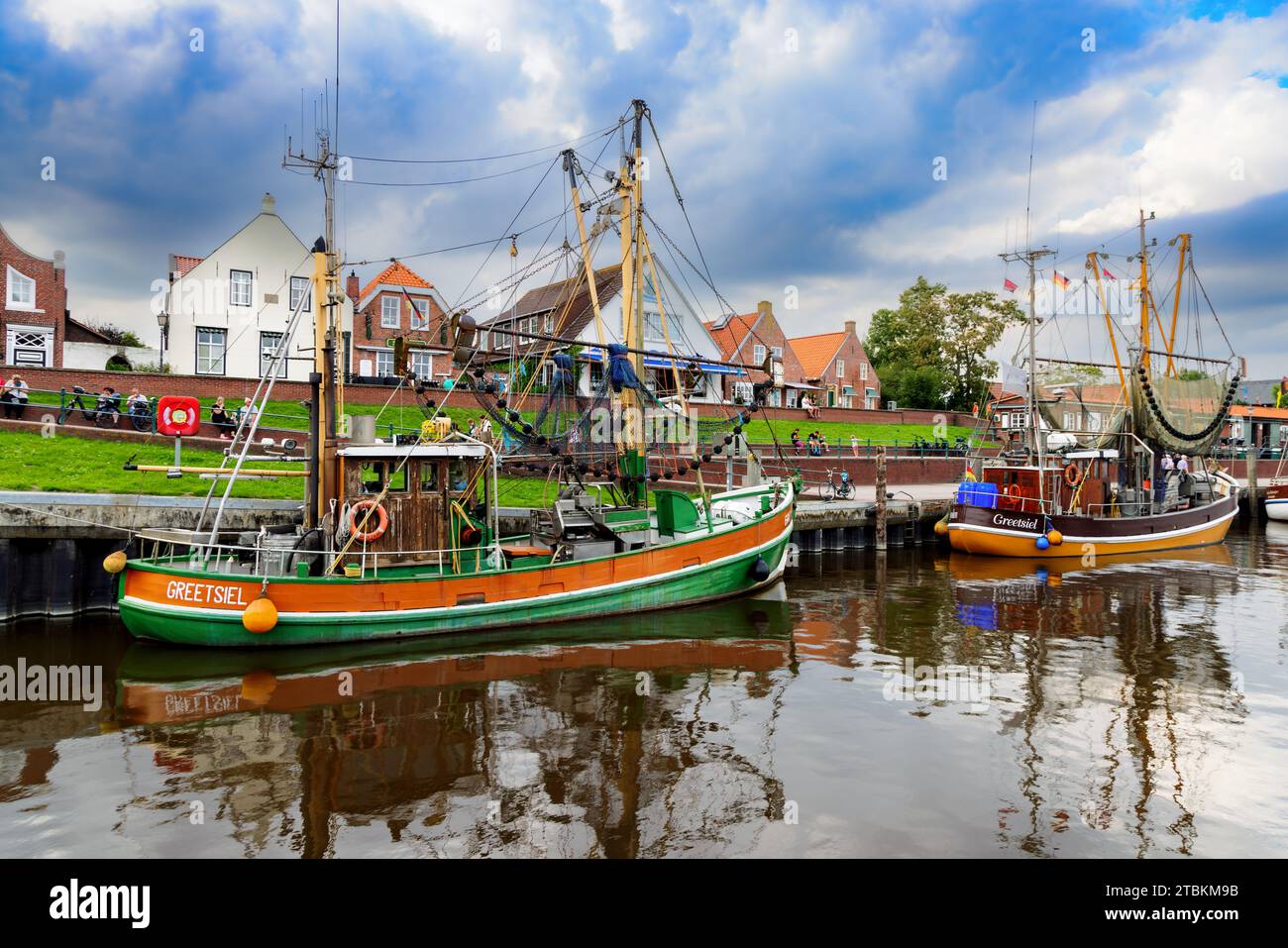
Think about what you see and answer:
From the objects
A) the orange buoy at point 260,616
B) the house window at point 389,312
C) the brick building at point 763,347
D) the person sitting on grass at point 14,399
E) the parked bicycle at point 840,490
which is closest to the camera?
the orange buoy at point 260,616

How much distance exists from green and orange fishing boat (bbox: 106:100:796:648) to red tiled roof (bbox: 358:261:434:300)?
28600mm

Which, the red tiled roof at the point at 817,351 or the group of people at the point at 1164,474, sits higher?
the red tiled roof at the point at 817,351

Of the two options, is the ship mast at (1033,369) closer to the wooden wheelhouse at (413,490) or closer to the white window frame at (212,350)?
the wooden wheelhouse at (413,490)

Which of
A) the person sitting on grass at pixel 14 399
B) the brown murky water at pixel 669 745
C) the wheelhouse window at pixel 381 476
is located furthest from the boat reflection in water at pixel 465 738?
the person sitting on grass at pixel 14 399

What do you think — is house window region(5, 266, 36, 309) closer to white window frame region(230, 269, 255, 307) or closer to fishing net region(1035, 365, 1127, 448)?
white window frame region(230, 269, 255, 307)

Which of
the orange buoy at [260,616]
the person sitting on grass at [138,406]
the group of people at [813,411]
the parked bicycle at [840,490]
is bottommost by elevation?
the orange buoy at [260,616]

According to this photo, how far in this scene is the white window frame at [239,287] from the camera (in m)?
39.2

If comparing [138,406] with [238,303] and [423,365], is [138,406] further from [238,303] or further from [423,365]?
[423,365]

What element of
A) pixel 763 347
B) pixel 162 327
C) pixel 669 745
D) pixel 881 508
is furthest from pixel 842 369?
pixel 669 745

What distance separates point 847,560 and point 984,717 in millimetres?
15266

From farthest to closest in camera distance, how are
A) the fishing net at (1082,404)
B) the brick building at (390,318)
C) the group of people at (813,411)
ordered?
the group of people at (813,411) → the brick building at (390,318) → the fishing net at (1082,404)

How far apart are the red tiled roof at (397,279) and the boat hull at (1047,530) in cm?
3369

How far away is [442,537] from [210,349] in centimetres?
3082
